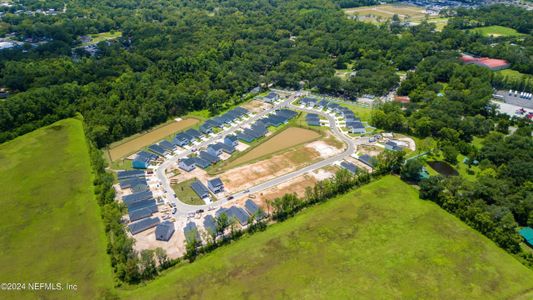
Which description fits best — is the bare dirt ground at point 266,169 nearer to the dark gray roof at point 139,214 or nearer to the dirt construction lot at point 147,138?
the dark gray roof at point 139,214

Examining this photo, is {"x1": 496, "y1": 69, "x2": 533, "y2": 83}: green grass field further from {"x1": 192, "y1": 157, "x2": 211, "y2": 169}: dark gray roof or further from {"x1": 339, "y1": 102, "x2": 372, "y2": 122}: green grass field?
{"x1": 192, "y1": 157, "x2": 211, "y2": 169}: dark gray roof

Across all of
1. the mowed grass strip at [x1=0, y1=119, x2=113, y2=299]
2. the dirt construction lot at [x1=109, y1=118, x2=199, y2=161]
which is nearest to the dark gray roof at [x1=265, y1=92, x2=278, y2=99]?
the dirt construction lot at [x1=109, y1=118, x2=199, y2=161]

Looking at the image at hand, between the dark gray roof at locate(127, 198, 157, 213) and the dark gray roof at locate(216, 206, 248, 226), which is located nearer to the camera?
the dark gray roof at locate(216, 206, 248, 226)

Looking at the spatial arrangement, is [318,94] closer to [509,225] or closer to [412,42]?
[412,42]

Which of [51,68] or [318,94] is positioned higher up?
[51,68]

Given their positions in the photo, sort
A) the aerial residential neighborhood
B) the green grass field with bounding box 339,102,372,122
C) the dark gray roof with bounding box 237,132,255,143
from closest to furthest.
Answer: the aerial residential neighborhood → the dark gray roof with bounding box 237,132,255,143 → the green grass field with bounding box 339,102,372,122

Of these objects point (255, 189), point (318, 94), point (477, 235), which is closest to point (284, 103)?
point (318, 94)

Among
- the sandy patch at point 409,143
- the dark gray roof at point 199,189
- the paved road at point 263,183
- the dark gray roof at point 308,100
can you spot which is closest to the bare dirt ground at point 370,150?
the paved road at point 263,183
